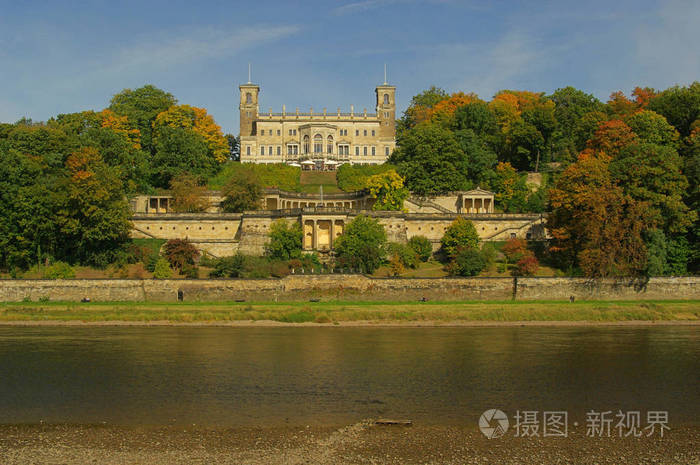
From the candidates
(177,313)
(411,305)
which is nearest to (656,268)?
(411,305)

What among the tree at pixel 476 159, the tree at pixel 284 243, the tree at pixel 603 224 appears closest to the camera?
the tree at pixel 603 224

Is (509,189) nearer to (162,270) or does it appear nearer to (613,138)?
(613,138)

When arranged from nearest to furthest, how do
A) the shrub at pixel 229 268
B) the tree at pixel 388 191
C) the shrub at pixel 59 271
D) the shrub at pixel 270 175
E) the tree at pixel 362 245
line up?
the shrub at pixel 59 271
the shrub at pixel 229 268
the tree at pixel 362 245
the tree at pixel 388 191
the shrub at pixel 270 175

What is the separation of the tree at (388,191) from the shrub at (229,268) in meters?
16.7

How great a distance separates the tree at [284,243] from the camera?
50062mm

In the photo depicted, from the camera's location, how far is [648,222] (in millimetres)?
43188

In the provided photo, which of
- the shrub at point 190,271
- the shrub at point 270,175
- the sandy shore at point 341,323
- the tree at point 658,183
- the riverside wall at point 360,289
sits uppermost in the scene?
the shrub at point 270,175

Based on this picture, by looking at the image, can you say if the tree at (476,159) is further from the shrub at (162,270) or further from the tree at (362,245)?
the shrub at (162,270)

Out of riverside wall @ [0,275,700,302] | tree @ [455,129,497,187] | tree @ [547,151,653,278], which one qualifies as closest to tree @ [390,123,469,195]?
tree @ [455,129,497,187]

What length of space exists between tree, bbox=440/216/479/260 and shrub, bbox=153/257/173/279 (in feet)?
66.8

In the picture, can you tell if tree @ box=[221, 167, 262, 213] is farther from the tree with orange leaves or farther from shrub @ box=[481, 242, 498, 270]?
shrub @ box=[481, 242, 498, 270]

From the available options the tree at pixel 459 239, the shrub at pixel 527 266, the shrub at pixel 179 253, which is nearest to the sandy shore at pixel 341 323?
the shrub at pixel 527 266

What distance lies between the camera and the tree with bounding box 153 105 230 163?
2972 inches

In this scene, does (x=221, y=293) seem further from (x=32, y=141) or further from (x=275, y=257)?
(x=32, y=141)
